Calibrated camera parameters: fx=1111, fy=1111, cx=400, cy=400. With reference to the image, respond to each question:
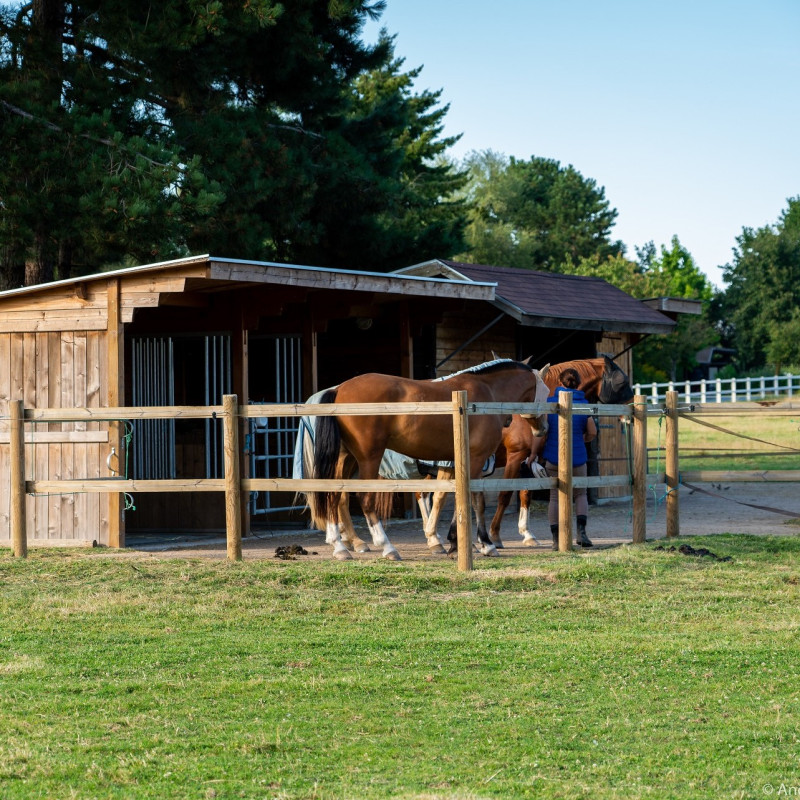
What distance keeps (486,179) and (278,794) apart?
6848 centimetres

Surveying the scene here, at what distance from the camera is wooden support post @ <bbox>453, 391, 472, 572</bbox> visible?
8.81 metres

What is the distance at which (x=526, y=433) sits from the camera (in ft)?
37.0

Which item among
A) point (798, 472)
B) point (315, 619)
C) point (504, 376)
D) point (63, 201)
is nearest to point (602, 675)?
point (315, 619)

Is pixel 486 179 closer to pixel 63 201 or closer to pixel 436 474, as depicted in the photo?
pixel 63 201

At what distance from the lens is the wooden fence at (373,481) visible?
890 cm

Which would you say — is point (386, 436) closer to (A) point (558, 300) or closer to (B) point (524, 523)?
(B) point (524, 523)

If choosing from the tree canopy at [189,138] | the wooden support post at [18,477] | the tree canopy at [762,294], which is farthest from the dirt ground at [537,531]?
the tree canopy at [762,294]

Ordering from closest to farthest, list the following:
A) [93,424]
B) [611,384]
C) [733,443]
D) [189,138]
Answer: [93,424] → [611,384] → [189,138] → [733,443]

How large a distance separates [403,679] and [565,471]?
181 inches

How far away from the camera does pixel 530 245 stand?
59.2 m

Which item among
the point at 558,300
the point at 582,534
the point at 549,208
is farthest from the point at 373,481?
the point at 549,208

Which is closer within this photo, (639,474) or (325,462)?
(325,462)

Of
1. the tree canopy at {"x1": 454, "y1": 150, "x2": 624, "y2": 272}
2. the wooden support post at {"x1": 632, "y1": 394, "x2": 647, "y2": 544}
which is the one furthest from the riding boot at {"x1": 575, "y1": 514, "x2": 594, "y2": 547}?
the tree canopy at {"x1": 454, "y1": 150, "x2": 624, "y2": 272}
